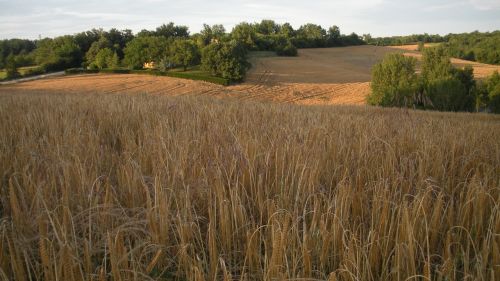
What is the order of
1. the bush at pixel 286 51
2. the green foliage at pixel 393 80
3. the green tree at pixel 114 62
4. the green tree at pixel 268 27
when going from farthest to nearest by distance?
1. the green tree at pixel 268 27
2. the bush at pixel 286 51
3. the green tree at pixel 114 62
4. the green foliage at pixel 393 80

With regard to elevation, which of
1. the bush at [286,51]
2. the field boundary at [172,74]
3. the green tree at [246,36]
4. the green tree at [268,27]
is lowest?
the field boundary at [172,74]

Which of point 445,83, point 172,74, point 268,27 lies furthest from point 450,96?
point 268,27

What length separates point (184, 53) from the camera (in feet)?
196

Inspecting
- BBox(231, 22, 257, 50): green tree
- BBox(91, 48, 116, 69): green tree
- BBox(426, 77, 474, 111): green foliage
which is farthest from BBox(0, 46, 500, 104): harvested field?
BBox(426, 77, 474, 111): green foliage

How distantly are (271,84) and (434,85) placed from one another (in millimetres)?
21244

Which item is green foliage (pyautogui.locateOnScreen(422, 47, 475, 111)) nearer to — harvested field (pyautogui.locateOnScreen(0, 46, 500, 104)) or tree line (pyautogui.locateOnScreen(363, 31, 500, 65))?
harvested field (pyautogui.locateOnScreen(0, 46, 500, 104))

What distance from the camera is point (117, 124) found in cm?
428

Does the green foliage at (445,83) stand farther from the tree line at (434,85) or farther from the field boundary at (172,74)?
the field boundary at (172,74)

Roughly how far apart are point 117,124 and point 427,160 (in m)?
Answer: 3.17

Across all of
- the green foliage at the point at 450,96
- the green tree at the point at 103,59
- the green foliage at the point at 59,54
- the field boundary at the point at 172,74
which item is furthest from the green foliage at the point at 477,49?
the green foliage at the point at 59,54

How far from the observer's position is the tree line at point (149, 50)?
56750 mm

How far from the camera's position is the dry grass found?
155 centimetres

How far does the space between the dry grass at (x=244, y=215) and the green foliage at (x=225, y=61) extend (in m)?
52.1

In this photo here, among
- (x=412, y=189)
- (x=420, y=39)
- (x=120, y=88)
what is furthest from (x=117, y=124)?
(x=420, y=39)
